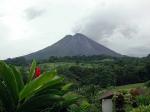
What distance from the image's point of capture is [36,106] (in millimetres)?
9055

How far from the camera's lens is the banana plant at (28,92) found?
8472 mm

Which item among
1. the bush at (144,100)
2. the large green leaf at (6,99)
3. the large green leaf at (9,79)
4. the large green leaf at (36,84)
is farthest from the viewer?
the bush at (144,100)

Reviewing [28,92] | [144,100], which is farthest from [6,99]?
[144,100]

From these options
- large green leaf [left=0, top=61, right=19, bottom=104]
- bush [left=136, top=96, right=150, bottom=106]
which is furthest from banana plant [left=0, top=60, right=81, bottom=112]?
bush [left=136, top=96, right=150, bottom=106]

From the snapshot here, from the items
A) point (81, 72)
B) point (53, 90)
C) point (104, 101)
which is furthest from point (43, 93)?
point (81, 72)

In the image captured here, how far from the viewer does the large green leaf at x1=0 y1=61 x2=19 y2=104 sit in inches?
333

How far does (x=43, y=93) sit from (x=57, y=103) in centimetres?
39

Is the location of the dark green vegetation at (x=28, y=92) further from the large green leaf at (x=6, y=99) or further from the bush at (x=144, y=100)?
the bush at (x=144, y=100)

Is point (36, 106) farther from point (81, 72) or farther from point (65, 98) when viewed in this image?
point (81, 72)

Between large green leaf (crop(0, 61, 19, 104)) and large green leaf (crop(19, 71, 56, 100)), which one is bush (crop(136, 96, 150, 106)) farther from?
large green leaf (crop(19, 71, 56, 100))

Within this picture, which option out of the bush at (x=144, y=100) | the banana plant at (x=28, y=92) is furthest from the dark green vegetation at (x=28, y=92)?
the bush at (x=144, y=100)

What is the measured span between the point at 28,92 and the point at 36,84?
0.27 metres

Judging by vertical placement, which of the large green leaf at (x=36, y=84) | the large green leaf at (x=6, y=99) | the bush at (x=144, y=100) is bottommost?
the bush at (x=144, y=100)

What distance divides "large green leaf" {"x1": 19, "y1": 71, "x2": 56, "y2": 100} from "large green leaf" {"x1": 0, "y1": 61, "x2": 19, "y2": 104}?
0.22 m
